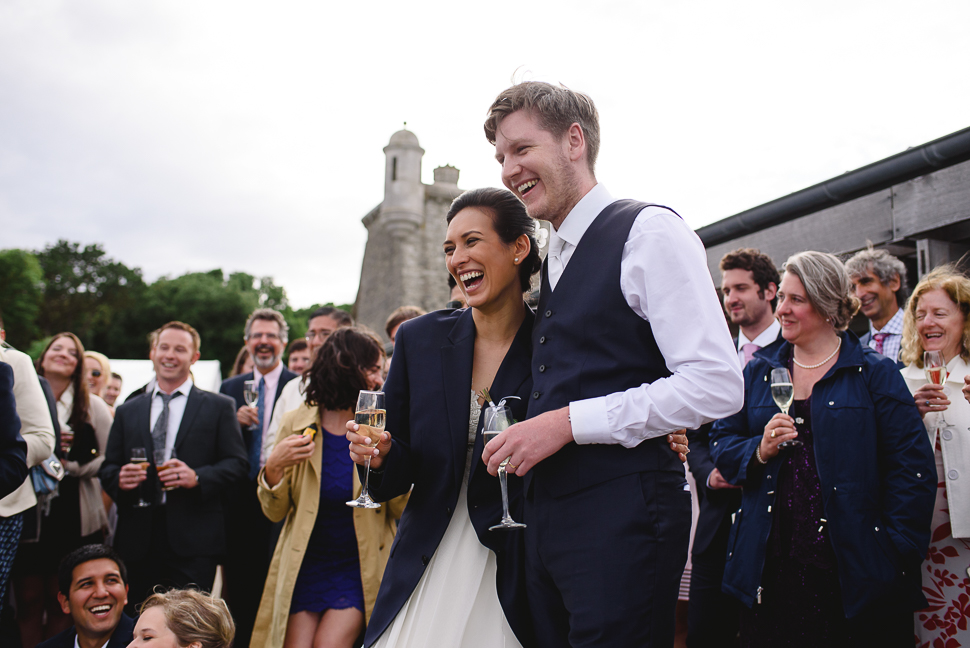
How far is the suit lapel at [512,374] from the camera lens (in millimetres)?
2250

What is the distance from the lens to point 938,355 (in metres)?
3.21

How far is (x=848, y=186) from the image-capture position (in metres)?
5.95

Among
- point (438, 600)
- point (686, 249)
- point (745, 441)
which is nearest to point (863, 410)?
point (745, 441)

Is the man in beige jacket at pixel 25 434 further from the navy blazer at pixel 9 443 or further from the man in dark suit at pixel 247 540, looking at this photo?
the man in dark suit at pixel 247 540

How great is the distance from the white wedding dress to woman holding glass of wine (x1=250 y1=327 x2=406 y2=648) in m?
1.38

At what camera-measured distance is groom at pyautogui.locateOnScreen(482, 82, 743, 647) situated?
1698 millimetres

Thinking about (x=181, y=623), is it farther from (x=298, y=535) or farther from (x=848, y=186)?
(x=848, y=186)

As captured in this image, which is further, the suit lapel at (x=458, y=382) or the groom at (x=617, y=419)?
the suit lapel at (x=458, y=382)

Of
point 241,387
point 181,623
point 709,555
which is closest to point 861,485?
point 709,555

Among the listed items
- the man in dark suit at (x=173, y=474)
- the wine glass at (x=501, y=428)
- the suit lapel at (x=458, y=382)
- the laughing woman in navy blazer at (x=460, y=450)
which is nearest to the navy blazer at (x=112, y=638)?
the man in dark suit at (x=173, y=474)

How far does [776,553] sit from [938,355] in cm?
121

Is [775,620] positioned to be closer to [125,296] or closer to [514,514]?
[514,514]

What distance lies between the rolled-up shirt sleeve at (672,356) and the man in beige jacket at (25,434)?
11.3ft

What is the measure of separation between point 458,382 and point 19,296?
48.2m
